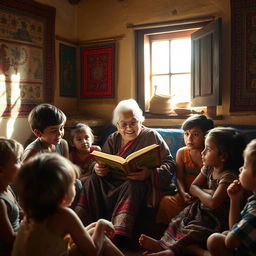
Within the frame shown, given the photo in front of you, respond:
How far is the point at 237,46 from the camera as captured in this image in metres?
3.23

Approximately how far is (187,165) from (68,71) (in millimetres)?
2395

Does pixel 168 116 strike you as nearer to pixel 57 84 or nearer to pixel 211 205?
pixel 57 84

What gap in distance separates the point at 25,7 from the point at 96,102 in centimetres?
144

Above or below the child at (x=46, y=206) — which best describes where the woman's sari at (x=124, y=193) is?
below

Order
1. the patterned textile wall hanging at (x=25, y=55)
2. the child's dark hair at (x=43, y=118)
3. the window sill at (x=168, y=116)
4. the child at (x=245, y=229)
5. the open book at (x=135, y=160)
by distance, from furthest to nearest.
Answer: the window sill at (x=168, y=116) < the patterned textile wall hanging at (x=25, y=55) < the child's dark hair at (x=43, y=118) < the open book at (x=135, y=160) < the child at (x=245, y=229)

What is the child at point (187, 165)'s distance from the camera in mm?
2398

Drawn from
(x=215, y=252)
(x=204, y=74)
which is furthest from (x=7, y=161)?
→ (x=204, y=74)

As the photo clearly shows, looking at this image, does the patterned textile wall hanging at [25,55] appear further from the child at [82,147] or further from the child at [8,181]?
the child at [8,181]

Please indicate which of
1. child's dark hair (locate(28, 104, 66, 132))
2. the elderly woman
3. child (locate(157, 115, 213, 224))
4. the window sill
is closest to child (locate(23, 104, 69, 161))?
child's dark hair (locate(28, 104, 66, 132))

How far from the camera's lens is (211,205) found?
1.96m

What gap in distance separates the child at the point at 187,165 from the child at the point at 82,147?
813 mm

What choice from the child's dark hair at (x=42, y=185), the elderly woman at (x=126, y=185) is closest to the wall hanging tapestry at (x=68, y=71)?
the elderly woman at (x=126, y=185)

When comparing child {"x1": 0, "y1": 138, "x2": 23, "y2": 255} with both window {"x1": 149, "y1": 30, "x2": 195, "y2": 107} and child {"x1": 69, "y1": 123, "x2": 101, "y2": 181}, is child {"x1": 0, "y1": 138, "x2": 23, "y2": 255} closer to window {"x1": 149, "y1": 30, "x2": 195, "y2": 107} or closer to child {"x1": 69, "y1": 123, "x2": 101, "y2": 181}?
child {"x1": 69, "y1": 123, "x2": 101, "y2": 181}

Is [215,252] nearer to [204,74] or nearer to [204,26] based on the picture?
[204,74]
